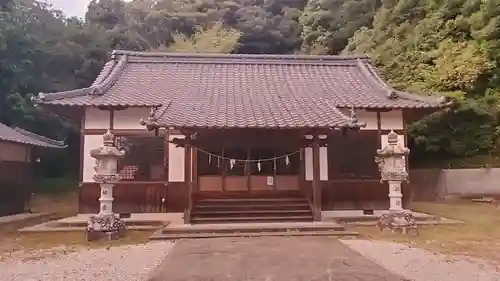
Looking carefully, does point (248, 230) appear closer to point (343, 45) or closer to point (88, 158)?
point (88, 158)

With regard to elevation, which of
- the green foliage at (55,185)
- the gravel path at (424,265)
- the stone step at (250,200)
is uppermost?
the green foliage at (55,185)

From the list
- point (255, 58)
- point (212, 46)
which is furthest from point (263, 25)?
point (255, 58)

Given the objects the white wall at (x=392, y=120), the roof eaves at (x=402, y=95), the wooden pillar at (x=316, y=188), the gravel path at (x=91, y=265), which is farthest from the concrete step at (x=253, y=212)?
the roof eaves at (x=402, y=95)

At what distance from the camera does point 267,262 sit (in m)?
7.60

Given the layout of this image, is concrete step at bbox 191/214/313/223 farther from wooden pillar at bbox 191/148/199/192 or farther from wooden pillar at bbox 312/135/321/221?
wooden pillar at bbox 191/148/199/192

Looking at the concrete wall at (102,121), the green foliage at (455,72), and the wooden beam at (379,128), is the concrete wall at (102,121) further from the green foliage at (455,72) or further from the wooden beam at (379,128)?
the green foliage at (455,72)

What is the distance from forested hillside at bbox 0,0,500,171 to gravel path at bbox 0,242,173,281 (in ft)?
47.2

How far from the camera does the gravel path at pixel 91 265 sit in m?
6.84

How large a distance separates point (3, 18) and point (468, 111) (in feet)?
70.9

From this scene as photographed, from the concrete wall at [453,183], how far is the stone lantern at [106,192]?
13.6m

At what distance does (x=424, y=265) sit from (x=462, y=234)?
446 cm

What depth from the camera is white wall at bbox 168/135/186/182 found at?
46.0 ft

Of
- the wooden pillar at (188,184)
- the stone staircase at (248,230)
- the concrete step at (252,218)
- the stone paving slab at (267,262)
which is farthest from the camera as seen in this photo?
the concrete step at (252,218)

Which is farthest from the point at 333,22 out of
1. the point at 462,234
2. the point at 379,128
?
the point at 462,234
